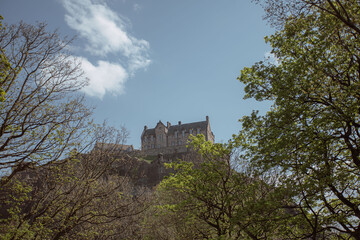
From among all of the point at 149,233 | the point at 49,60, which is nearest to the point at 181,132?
the point at 149,233

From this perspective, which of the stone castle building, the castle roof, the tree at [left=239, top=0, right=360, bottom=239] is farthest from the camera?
the castle roof

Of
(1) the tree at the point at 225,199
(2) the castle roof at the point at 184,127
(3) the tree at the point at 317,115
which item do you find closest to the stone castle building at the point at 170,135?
(2) the castle roof at the point at 184,127

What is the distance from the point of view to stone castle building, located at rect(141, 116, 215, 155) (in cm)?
8288

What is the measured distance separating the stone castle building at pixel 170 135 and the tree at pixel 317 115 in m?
69.4

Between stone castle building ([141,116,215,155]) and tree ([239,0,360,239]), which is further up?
stone castle building ([141,116,215,155])

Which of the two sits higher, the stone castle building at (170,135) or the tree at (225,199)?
the stone castle building at (170,135)

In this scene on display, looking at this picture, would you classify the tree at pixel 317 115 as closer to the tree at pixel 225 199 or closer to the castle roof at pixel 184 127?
the tree at pixel 225 199

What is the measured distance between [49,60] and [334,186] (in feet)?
44.6

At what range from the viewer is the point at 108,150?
15.0 metres

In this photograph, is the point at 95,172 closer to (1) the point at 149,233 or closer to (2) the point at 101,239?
(2) the point at 101,239

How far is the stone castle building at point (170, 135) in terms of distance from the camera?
82.9m

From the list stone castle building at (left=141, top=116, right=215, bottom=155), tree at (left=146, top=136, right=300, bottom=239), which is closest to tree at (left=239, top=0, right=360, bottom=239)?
tree at (left=146, top=136, right=300, bottom=239)

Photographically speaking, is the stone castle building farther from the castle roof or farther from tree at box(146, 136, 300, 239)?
tree at box(146, 136, 300, 239)

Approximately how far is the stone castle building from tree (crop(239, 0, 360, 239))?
69.4 m
